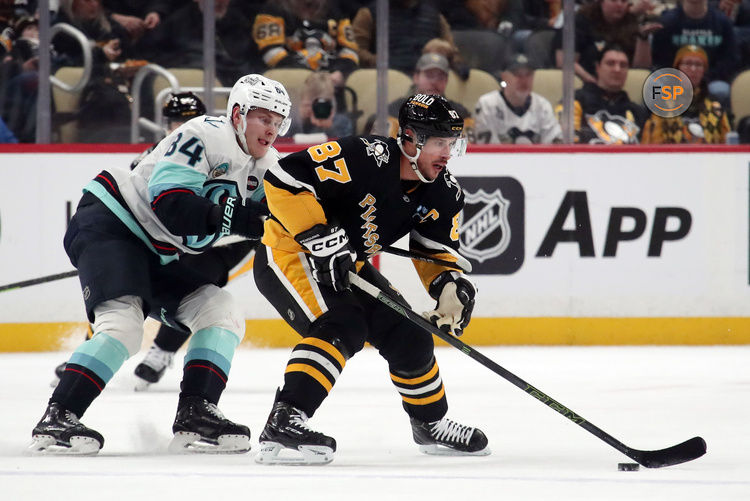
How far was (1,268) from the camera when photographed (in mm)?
5652

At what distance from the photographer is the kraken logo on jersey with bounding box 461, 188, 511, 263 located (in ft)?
19.4

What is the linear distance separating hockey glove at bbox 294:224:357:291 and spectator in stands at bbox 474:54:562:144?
10.3 ft

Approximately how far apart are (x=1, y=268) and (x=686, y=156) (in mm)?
3483

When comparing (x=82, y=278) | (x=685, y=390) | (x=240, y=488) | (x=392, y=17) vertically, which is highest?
(x=392, y=17)

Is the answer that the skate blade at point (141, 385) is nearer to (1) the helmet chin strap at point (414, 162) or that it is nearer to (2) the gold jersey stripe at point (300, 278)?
(2) the gold jersey stripe at point (300, 278)

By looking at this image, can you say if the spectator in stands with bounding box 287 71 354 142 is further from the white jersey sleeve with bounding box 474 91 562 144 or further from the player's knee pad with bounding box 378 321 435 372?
the player's knee pad with bounding box 378 321 435 372

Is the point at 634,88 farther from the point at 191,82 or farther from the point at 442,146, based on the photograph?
the point at 442,146

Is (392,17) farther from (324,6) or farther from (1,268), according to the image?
(1,268)

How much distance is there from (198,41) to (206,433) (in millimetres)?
3133

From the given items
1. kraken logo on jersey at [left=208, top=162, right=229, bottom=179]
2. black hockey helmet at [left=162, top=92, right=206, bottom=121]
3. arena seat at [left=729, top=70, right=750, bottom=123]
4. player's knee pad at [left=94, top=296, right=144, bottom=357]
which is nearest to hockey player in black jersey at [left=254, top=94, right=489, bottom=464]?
kraken logo on jersey at [left=208, top=162, right=229, bottom=179]

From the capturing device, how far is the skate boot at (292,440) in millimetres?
2928

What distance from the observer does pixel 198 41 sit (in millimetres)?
5914

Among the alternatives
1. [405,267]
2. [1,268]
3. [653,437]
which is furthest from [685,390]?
[1,268]

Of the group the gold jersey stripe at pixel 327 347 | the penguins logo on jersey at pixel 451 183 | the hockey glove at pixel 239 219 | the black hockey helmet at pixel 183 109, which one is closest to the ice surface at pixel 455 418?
the gold jersey stripe at pixel 327 347
